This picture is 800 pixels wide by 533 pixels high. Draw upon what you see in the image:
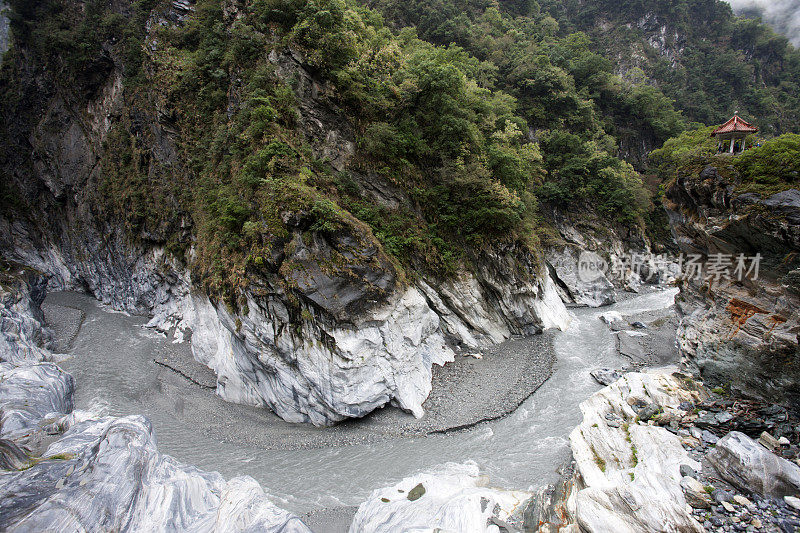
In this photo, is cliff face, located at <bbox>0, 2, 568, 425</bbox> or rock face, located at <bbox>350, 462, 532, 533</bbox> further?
cliff face, located at <bbox>0, 2, 568, 425</bbox>

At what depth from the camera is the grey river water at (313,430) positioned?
9211 mm

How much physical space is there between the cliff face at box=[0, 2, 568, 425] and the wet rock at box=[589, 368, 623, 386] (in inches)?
148

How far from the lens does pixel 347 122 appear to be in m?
14.5

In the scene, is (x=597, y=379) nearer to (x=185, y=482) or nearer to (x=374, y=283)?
(x=374, y=283)

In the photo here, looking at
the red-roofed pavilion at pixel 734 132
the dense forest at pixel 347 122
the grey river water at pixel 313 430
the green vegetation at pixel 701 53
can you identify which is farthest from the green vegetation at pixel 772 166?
the green vegetation at pixel 701 53

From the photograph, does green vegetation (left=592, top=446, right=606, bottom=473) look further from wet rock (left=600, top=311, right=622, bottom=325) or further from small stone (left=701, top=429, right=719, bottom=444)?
wet rock (left=600, top=311, right=622, bottom=325)

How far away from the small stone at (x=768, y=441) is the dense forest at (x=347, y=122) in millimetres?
10597

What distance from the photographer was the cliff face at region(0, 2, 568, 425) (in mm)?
11094

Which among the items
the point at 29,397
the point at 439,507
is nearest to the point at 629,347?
the point at 439,507

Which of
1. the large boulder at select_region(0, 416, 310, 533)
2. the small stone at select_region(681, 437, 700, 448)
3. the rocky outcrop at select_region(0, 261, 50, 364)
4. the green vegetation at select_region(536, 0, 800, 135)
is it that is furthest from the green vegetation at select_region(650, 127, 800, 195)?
the green vegetation at select_region(536, 0, 800, 135)

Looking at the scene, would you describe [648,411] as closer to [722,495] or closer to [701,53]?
[722,495]

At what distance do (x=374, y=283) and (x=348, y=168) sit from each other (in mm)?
A: 5536

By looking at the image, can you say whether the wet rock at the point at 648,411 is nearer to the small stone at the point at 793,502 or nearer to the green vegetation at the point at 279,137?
the small stone at the point at 793,502

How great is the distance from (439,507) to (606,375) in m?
9.34
